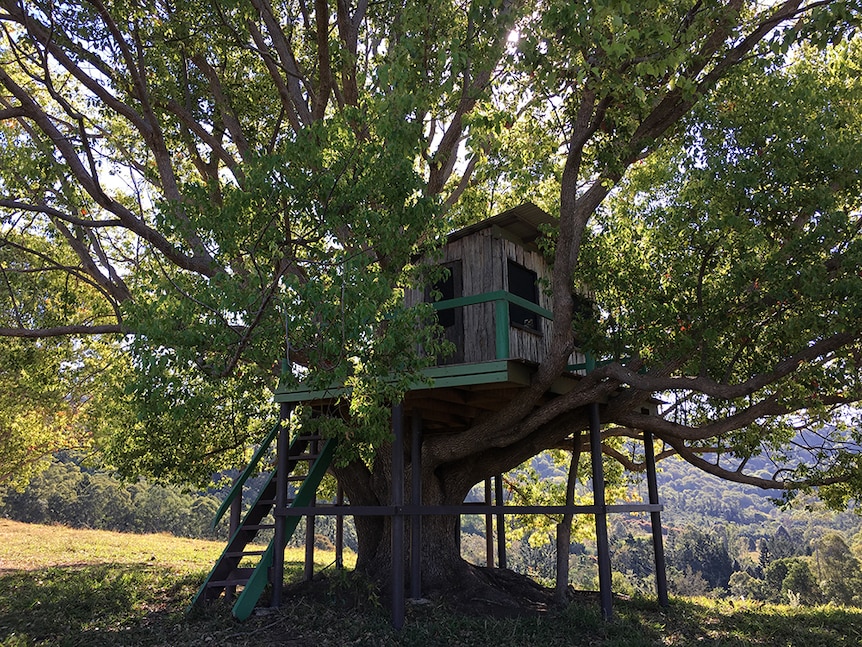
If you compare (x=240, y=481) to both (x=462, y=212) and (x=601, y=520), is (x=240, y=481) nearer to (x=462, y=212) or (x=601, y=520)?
(x=601, y=520)

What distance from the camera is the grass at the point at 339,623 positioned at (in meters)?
10.4

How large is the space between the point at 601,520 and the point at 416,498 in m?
3.59

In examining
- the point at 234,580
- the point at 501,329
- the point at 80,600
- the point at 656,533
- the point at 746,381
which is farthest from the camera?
the point at 656,533

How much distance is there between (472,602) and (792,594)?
62.4 m

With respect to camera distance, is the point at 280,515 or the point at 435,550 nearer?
the point at 280,515

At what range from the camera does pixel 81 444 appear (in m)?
31.0

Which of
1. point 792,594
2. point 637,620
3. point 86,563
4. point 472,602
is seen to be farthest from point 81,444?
point 792,594

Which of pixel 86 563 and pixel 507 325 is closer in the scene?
pixel 507 325

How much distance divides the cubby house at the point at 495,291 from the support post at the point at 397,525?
1.60 meters

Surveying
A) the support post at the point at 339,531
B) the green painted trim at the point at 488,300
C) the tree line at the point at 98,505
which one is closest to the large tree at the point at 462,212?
the green painted trim at the point at 488,300

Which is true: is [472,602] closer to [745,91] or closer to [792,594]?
[745,91]

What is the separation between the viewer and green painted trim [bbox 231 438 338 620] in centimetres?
1155

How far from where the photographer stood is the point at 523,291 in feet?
45.0

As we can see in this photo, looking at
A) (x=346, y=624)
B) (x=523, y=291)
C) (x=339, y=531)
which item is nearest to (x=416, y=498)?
(x=346, y=624)
